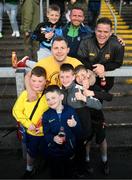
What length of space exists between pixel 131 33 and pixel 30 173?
5.11m

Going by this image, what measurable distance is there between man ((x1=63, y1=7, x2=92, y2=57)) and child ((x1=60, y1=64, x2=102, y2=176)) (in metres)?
0.65

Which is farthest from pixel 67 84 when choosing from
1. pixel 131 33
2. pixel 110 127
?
pixel 131 33

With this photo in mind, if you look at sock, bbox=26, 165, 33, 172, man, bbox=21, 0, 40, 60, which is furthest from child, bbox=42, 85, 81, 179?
man, bbox=21, 0, 40, 60

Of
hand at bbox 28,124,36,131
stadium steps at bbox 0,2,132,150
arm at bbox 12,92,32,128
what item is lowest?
stadium steps at bbox 0,2,132,150

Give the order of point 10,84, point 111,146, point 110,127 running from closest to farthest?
1. point 111,146
2. point 110,127
3. point 10,84

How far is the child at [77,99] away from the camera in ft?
10.9

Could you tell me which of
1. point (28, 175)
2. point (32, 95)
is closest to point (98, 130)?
point (32, 95)

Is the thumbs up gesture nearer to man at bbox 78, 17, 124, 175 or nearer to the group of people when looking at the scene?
the group of people

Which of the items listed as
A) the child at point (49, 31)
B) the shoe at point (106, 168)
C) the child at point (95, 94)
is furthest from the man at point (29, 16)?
the shoe at point (106, 168)

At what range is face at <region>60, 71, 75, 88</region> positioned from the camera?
3316 mm

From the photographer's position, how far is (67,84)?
3.36m

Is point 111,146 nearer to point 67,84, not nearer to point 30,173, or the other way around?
point 30,173

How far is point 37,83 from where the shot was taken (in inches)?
133

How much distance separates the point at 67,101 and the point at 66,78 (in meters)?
0.23
